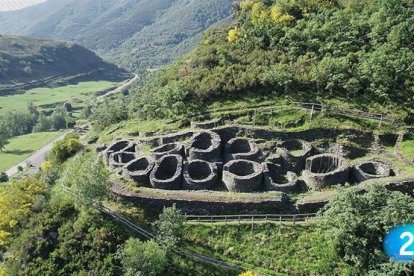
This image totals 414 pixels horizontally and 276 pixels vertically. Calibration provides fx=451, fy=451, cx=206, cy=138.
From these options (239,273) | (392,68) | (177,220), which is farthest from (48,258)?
(392,68)

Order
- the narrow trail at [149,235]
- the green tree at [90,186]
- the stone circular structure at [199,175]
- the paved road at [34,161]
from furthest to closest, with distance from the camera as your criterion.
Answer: the paved road at [34,161] < the stone circular structure at [199,175] < the green tree at [90,186] < the narrow trail at [149,235]

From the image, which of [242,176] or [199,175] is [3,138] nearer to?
[199,175]

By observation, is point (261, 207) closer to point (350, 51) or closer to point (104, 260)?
point (104, 260)

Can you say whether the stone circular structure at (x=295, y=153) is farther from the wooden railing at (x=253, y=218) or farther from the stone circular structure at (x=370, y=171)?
the wooden railing at (x=253, y=218)

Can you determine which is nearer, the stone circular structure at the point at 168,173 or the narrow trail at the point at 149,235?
the narrow trail at the point at 149,235

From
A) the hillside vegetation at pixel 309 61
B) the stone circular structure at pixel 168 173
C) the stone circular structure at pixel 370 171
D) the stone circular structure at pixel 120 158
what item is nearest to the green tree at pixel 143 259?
the stone circular structure at pixel 168 173

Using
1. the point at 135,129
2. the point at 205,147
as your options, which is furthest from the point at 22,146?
the point at 205,147
